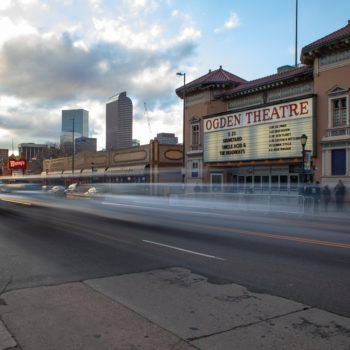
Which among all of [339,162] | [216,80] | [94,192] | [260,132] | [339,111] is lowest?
A: [94,192]

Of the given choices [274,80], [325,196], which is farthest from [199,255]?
[274,80]

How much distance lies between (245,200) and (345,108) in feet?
31.0

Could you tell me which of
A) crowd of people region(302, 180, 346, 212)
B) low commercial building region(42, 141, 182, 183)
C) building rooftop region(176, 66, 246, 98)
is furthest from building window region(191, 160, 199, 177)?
crowd of people region(302, 180, 346, 212)

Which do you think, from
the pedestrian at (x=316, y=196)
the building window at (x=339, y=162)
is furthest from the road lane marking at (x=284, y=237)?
the building window at (x=339, y=162)

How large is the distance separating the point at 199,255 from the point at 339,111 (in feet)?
68.7

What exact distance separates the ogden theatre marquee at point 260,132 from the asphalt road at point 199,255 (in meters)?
14.2

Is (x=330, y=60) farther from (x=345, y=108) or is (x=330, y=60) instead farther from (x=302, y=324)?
(x=302, y=324)

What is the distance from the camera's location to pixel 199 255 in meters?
8.48

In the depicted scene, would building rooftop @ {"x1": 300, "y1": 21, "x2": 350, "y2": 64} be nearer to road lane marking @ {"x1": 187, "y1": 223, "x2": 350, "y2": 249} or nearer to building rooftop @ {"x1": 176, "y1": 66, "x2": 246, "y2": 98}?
building rooftop @ {"x1": 176, "y1": 66, "x2": 246, "y2": 98}

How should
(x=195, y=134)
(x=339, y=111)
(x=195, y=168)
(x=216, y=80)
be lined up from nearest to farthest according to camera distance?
(x=339, y=111) → (x=216, y=80) → (x=195, y=168) → (x=195, y=134)

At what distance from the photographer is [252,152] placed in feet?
97.9

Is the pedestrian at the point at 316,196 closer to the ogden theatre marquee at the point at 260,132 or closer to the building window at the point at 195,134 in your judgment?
the ogden theatre marquee at the point at 260,132

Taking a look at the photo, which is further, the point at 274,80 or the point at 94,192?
the point at 94,192

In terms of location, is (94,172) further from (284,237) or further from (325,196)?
(284,237)
